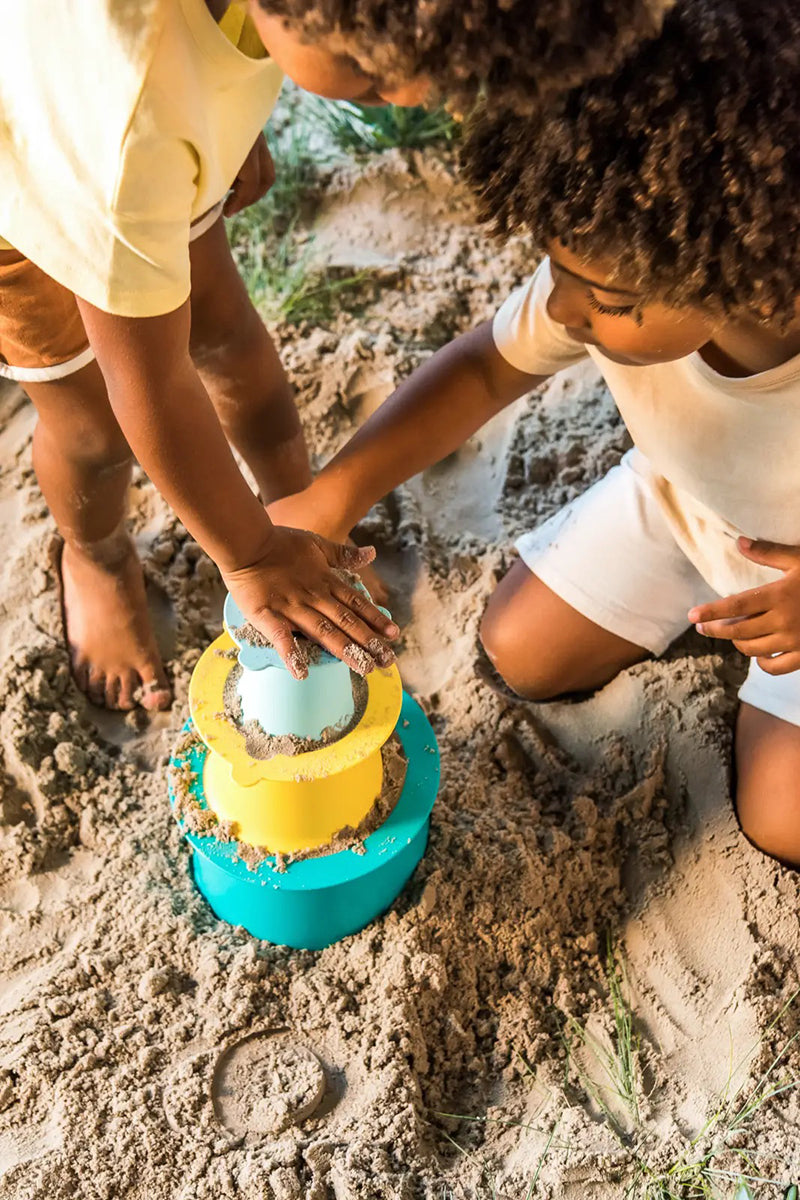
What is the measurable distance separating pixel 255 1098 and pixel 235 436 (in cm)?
83

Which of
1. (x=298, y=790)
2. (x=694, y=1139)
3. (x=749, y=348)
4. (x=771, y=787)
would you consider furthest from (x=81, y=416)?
(x=694, y=1139)

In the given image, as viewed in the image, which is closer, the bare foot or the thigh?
the thigh

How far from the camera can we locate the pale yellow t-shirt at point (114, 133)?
3.02 ft

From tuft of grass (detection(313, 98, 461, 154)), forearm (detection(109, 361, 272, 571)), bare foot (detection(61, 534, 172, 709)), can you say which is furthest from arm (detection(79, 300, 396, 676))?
tuft of grass (detection(313, 98, 461, 154))

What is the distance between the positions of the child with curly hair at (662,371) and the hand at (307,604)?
0.72 feet

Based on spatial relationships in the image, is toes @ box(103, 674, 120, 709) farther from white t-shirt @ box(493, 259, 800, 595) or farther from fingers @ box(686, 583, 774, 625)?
fingers @ box(686, 583, 774, 625)

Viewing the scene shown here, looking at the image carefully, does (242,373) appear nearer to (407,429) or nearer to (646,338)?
(407,429)

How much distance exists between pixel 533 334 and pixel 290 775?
22.8 inches

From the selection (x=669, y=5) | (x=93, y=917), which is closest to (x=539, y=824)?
(x=93, y=917)

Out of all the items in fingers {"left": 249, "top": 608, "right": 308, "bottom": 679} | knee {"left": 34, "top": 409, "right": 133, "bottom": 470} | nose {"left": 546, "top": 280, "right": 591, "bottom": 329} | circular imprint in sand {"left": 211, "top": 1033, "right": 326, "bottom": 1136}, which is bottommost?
circular imprint in sand {"left": 211, "top": 1033, "right": 326, "bottom": 1136}

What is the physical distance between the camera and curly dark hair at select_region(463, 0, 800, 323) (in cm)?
90

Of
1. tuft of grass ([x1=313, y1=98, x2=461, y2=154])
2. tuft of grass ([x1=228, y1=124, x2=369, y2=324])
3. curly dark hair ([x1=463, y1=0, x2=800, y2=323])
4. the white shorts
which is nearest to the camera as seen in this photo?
curly dark hair ([x1=463, y1=0, x2=800, y2=323])

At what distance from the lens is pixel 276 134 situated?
7.67ft

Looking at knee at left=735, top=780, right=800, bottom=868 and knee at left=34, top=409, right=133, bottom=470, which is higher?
knee at left=34, top=409, right=133, bottom=470
